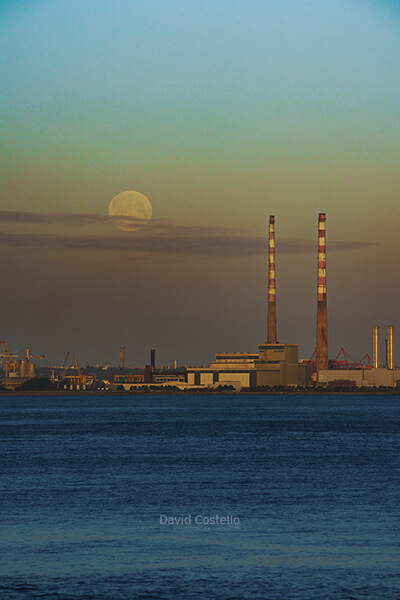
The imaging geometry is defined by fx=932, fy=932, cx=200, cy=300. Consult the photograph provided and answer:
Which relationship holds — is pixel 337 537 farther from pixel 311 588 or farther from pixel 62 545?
pixel 62 545

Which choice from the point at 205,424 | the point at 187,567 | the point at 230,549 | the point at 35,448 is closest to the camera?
the point at 187,567

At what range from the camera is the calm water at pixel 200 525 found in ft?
90.8

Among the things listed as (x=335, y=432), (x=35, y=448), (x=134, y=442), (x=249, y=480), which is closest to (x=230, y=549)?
(x=249, y=480)

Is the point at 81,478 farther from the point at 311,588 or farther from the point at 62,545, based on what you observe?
the point at 311,588

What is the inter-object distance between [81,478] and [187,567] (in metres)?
25.0

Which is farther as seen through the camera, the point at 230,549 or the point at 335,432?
the point at 335,432

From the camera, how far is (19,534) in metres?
34.9

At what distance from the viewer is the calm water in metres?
27.7

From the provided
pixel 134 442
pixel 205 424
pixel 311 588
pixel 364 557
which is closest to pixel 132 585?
pixel 311 588

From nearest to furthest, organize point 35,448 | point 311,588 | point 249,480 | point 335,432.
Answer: point 311,588, point 249,480, point 35,448, point 335,432

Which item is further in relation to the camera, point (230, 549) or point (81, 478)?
point (81, 478)

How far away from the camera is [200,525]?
3744 centimetres

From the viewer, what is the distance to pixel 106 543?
33188 mm

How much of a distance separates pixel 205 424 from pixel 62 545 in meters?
92.9
